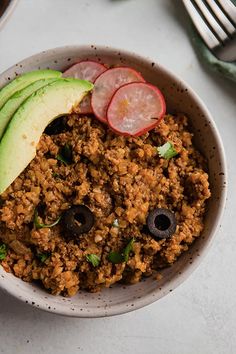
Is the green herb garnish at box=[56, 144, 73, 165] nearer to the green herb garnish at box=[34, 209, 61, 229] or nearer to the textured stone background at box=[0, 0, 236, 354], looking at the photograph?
the green herb garnish at box=[34, 209, 61, 229]

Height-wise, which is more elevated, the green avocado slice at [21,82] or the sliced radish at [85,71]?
the green avocado slice at [21,82]

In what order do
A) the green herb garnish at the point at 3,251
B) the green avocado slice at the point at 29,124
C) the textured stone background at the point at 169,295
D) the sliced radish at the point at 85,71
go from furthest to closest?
the textured stone background at the point at 169,295 < the sliced radish at the point at 85,71 < the green herb garnish at the point at 3,251 < the green avocado slice at the point at 29,124

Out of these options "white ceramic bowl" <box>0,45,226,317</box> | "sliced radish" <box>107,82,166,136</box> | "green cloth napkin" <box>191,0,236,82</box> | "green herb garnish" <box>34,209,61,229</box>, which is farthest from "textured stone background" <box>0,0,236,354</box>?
"green herb garnish" <box>34,209,61,229</box>

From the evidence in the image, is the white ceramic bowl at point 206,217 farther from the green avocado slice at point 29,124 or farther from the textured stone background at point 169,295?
the textured stone background at point 169,295

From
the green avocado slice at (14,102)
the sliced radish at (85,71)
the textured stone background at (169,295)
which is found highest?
the green avocado slice at (14,102)

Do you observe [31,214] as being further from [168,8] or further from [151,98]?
[168,8]

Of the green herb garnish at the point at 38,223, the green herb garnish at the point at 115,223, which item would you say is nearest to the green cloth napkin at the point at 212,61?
the green herb garnish at the point at 115,223
